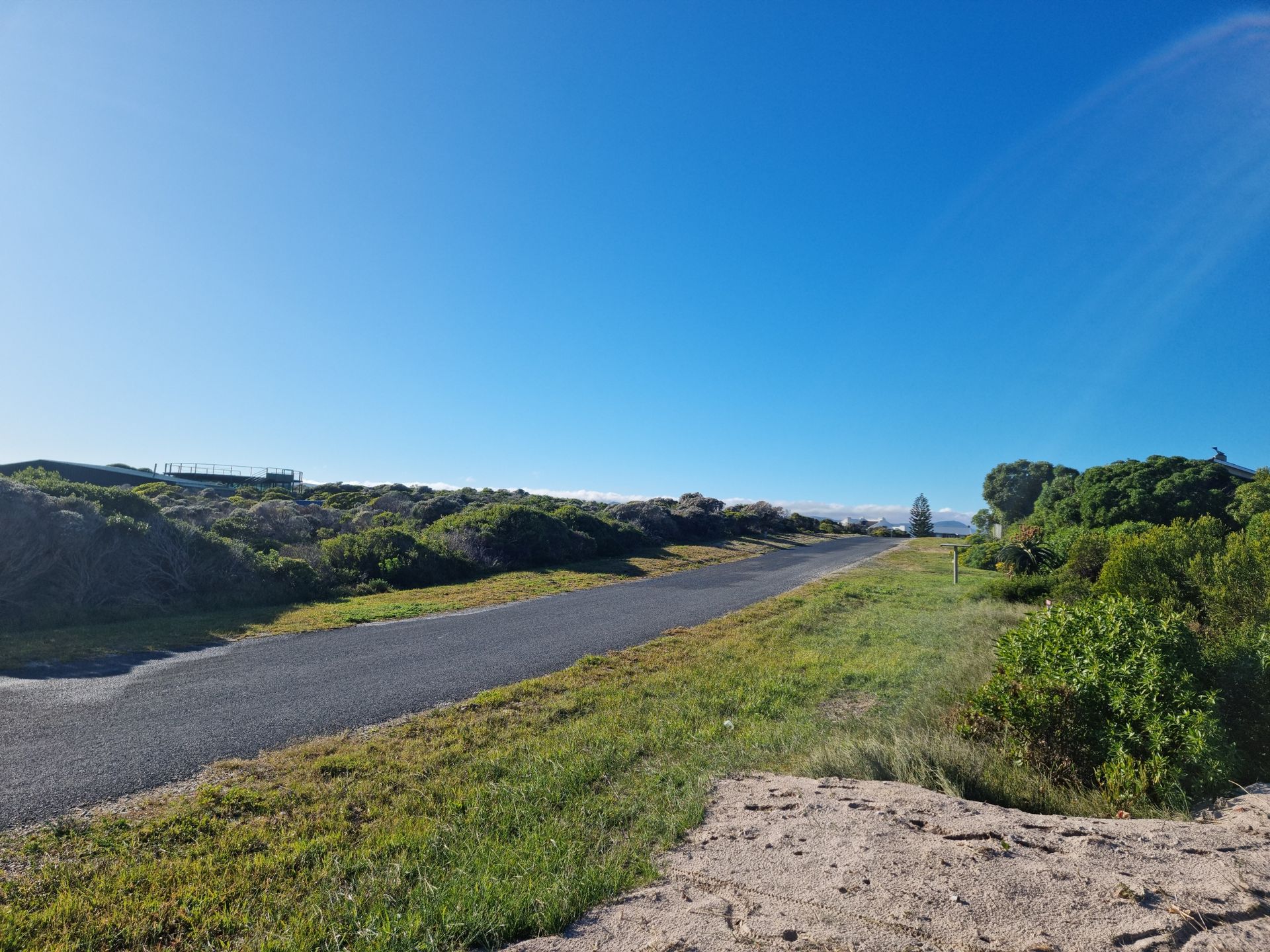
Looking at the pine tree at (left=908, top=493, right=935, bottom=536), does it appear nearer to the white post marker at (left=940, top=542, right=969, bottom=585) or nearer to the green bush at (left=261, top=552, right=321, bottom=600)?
the white post marker at (left=940, top=542, right=969, bottom=585)

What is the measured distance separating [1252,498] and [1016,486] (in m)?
42.2

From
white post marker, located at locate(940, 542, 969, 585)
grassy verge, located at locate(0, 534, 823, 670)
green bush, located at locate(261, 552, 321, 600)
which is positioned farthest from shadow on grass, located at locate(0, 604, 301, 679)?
white post marker, located at locate(940, 542, 969, 585)

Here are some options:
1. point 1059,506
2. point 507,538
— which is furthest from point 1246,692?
point 1059,506

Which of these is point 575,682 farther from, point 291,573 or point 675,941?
point 291,573

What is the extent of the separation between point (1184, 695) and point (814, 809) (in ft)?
8.63

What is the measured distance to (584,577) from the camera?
66.2 ft

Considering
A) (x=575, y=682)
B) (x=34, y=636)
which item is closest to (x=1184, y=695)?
(x=575, y=682)

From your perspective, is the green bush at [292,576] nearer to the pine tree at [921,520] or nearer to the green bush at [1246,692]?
the green bush at [1246,692]

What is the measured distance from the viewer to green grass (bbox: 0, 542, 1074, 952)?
2896 millimetres

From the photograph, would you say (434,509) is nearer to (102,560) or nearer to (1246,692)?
(102,560)

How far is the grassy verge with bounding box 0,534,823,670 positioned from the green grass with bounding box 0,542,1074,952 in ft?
18.8

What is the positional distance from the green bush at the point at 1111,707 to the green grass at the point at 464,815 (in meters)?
0.40

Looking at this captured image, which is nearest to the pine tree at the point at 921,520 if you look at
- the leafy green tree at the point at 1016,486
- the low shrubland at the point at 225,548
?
the leafy green tree at the point at 1016,486

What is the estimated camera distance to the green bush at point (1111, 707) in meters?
3.79
